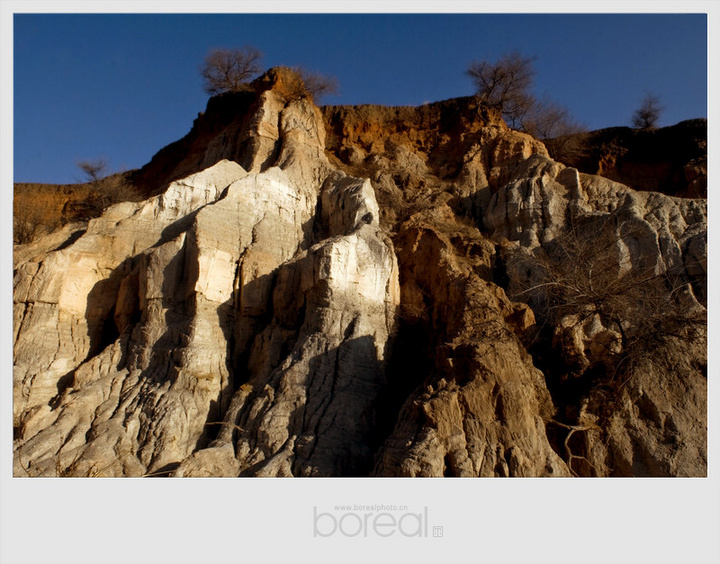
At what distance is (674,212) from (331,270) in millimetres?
10106

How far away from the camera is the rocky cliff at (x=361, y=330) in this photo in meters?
10.3

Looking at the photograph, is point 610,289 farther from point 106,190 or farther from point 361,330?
point 106,190

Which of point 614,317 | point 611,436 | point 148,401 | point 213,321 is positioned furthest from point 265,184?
point 611,436

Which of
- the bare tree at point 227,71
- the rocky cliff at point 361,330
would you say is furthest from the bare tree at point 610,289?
the bare tree at point 227,71

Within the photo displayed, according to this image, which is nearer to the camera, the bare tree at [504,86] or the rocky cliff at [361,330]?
the rocky cliff at [361,330]

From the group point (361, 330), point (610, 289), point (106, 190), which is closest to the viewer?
point (610, 289)

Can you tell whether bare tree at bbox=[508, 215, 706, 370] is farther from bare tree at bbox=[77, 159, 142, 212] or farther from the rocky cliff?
bare tree at bbox=[77, 159, 142, 212]

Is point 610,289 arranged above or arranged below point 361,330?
above

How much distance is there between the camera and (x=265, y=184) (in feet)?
55.8

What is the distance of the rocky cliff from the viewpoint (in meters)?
10.3

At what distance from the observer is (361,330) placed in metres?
12.9

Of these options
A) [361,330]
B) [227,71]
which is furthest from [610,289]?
[227,71]

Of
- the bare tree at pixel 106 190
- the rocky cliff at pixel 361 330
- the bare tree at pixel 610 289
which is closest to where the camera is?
the rocky cliff at pixel 361 330

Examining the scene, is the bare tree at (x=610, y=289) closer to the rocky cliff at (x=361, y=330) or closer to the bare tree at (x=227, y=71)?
the rocky cliff at (x=361, y=330)
